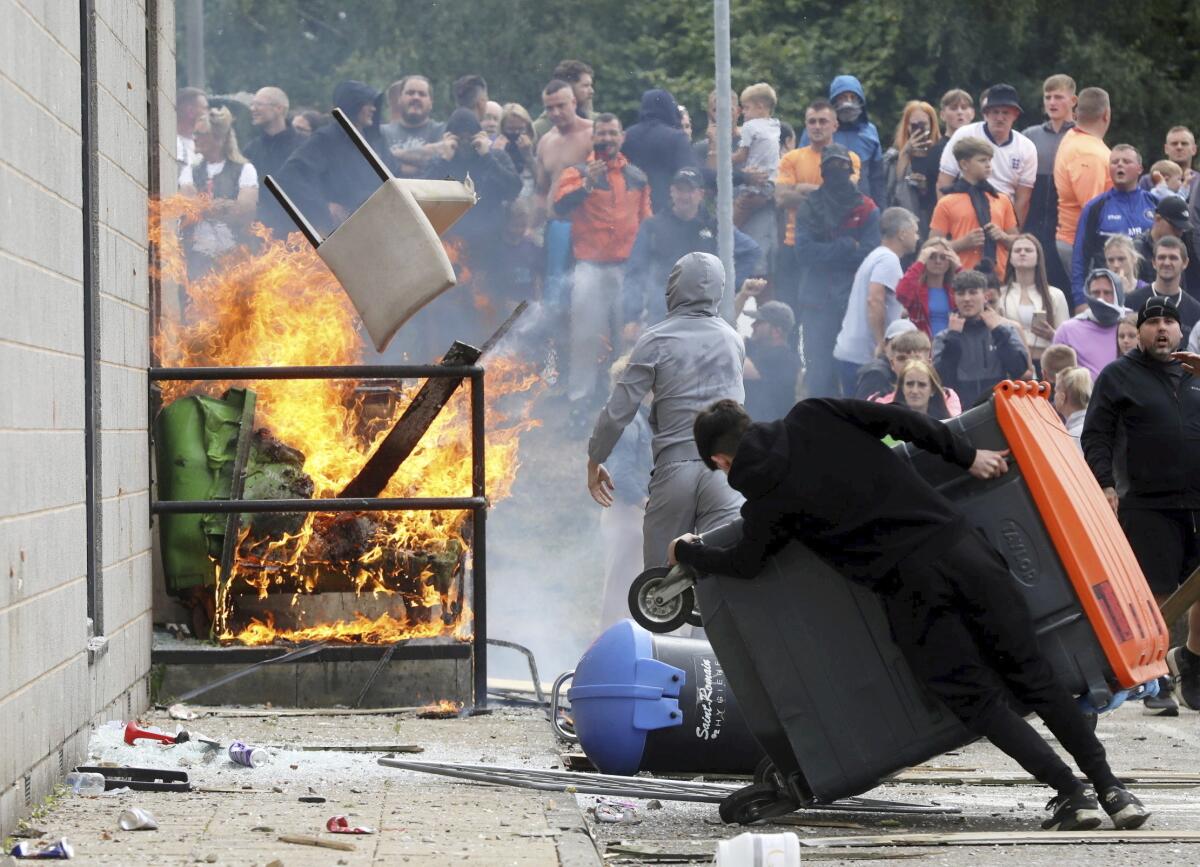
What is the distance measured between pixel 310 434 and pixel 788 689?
3.43 m

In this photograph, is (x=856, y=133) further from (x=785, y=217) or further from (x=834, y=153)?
(x=785, y=217)

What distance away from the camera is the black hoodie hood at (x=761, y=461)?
226 inches

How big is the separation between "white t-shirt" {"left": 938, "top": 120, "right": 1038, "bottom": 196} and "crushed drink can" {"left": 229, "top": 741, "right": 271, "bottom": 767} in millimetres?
8423

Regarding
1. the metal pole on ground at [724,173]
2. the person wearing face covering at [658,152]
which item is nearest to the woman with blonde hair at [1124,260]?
the metal pole on ground at [724,173]

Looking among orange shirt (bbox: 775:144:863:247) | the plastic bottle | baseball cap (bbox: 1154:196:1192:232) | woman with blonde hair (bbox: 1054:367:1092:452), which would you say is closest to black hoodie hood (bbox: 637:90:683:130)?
orange shirt (bbox: 775:144:863:247)

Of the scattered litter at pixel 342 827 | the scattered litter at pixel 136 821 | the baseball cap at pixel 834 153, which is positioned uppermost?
the baseball cap at pixel 834 153

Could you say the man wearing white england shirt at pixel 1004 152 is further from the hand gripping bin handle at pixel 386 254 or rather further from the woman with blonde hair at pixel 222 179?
the hand gripping bin handle at pixel 386 254

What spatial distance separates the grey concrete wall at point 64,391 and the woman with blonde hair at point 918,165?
6.74m

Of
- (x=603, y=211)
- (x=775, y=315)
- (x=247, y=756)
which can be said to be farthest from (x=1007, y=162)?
(x=247, y=756)

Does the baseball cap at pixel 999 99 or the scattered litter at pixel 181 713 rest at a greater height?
the baseball cap at pixel 999 99

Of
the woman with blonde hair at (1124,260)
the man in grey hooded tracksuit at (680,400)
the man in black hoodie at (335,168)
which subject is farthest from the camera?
the man in black hoodie at (335,168)

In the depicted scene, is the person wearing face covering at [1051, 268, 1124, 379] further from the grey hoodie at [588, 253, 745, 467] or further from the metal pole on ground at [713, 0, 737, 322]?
the grey hoodie at [588, 253, 745, 467]

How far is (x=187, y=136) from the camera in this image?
13.4 m

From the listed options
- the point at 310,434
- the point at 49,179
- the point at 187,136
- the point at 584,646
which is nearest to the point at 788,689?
the point at 49,179
